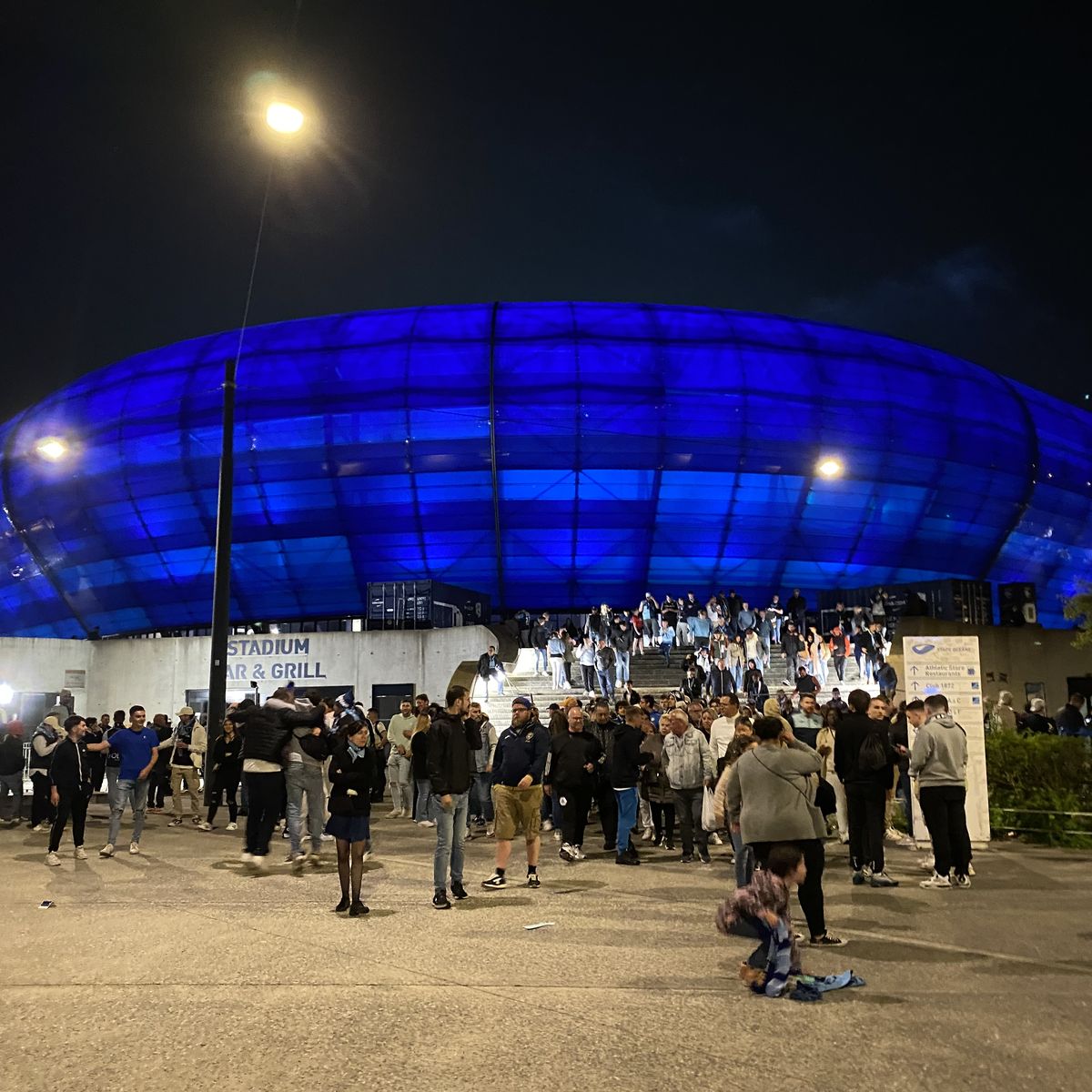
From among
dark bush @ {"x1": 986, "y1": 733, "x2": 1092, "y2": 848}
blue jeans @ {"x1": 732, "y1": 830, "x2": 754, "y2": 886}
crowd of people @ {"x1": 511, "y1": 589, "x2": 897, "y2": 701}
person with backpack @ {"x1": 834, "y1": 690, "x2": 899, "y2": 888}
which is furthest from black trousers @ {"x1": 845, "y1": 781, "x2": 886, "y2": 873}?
crowd of people @ {"x1": 511, "y1": 589, "x2": 897, "y2": 701}

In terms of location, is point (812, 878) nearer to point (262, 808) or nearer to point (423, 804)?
point (262, 808)

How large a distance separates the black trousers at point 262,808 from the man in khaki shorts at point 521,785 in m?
2.36

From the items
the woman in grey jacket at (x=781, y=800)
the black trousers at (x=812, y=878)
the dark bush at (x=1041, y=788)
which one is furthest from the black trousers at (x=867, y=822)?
the dark bush at (x=1041, y=788)

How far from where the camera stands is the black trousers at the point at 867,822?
9.20 m

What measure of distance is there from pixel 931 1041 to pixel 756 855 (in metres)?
1.81

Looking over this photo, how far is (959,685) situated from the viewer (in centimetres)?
1195

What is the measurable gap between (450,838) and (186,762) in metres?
8.69

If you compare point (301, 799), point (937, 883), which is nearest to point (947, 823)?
point (937, 883)

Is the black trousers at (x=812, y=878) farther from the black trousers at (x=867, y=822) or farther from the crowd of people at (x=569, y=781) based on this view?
the black trousers at (x=867, y=822)

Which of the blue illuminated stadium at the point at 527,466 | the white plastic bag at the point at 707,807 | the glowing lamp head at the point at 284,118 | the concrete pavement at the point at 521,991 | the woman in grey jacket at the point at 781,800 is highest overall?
the blue illuminated stadium at the point at 527,466

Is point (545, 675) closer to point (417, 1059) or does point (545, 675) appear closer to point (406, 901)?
point (406, 901)

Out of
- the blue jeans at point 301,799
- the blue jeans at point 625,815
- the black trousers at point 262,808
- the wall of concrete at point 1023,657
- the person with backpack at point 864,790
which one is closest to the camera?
the person with backpack at point 864,790

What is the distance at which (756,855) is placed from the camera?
6.44 m

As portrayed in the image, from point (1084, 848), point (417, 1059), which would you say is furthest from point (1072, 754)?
point (417, 1059)
